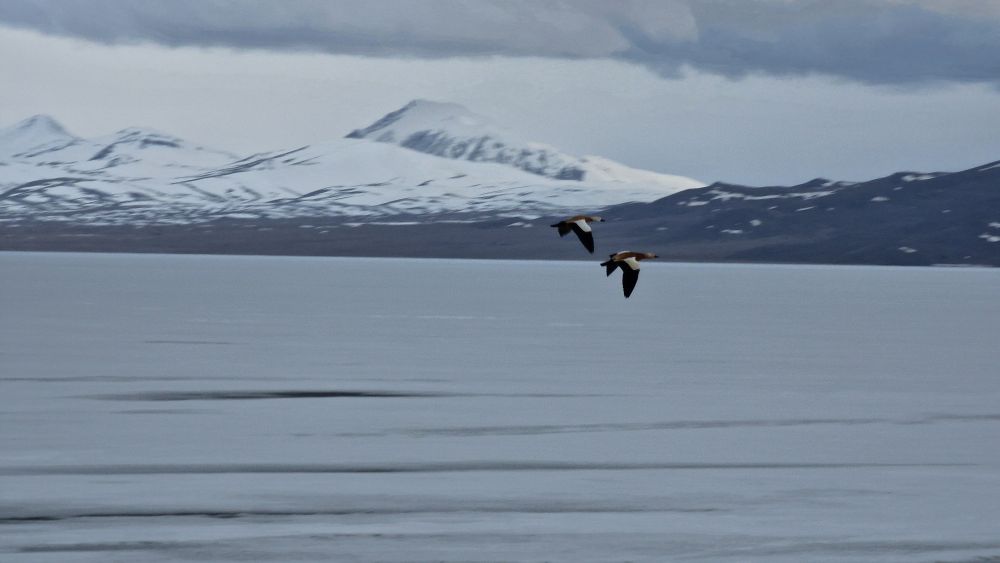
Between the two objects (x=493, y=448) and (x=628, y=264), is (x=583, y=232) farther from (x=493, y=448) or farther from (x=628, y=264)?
(x=493, y=448)

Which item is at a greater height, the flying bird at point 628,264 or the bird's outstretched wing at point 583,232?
the bird's outstretched wing at point 583,232

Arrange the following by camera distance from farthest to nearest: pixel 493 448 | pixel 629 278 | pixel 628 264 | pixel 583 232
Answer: pixel 628 264
pixel 629 278
pixel 583 232
pixel 493 448

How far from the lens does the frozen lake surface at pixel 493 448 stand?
64.4ft

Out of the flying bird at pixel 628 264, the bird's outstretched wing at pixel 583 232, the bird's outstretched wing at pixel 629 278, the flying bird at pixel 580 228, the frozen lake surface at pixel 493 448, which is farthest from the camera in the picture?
the bird's outstretched wing at pixel 629 278

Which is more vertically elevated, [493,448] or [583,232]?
[583,232]

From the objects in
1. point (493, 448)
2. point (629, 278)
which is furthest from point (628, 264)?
point (493, 448)

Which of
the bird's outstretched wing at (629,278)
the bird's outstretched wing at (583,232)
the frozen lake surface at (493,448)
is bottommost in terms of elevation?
the frozen lake surface at (493,448)

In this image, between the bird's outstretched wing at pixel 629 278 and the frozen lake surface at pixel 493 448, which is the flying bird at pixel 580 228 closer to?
the bird's outstretched wing at pixel 629 278

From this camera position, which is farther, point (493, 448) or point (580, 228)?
point (580, 228)

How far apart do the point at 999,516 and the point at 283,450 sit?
10.4 meters

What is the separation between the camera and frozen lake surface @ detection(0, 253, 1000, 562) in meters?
19.6

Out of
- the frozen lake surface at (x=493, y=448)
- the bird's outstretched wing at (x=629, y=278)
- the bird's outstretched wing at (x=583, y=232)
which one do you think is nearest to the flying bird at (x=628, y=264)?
the bird's outstretched wing at (x=629, y=278)

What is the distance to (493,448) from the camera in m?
26.5

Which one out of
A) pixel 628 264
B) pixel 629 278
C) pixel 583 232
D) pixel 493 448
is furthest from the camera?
pixel 628 264
